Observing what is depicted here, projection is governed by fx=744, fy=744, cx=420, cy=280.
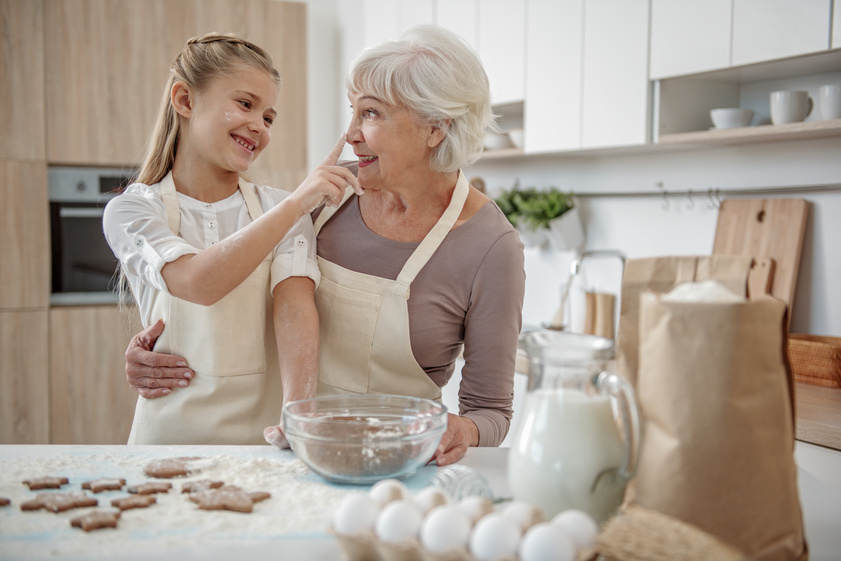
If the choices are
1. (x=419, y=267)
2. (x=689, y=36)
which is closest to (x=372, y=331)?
(x=419, y=267)

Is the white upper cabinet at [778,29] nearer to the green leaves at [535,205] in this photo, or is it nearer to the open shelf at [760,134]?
the open shelf at [760,134]

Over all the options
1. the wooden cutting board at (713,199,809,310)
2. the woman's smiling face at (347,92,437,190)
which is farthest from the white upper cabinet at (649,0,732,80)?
the woman's smiling face at (347,92,437,190)

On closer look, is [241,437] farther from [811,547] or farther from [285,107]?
[285,107]

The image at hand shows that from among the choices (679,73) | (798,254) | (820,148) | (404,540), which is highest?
(679,73)

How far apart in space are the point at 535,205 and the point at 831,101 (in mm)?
1154

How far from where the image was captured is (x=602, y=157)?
9.47ft

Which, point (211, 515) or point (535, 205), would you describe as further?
point (535, 205)

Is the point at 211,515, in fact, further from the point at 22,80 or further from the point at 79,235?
the point at 22,80

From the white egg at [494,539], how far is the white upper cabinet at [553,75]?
6.97 ft

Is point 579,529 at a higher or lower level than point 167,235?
lower

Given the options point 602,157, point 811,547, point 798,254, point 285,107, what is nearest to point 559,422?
point 811,547

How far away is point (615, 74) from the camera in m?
2.43

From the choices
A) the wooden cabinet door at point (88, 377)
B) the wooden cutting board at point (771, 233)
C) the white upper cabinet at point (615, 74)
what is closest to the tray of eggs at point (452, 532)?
the wooden cutting board at point (771, 233)

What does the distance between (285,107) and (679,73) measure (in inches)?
82.1
